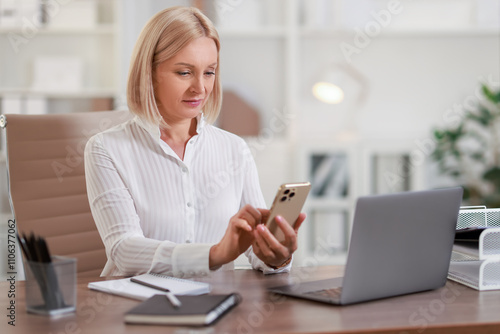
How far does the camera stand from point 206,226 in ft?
5.82

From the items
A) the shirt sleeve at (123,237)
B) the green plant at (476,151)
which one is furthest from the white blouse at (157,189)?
the green plant at (476,151)

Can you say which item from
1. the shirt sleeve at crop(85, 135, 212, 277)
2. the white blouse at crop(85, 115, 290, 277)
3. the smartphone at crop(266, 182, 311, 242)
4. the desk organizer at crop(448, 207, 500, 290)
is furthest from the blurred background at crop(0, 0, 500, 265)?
the smartphone at crop(266, 182, 311, 242)

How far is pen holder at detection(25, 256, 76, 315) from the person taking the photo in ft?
3.73

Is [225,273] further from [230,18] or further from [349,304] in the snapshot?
[230,18]

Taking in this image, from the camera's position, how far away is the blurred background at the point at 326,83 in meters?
3.72

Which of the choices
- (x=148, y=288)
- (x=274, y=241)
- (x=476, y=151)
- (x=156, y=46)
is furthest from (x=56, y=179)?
(x=476, y=151)

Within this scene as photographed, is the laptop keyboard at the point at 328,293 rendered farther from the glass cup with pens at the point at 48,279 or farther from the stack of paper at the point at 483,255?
the glass cup with pens at the point at 48,279

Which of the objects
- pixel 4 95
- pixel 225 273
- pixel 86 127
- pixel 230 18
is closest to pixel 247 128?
pixel 230 18

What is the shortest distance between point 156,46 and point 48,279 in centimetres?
79

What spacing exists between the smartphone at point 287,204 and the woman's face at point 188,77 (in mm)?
534

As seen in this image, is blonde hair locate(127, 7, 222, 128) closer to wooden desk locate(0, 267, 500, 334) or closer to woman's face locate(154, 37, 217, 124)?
woman's face locate(154, 37, 217, 124)

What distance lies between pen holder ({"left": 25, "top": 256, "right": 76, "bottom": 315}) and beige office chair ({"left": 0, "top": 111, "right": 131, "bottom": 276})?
753 mm

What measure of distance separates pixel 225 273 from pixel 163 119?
0.53 metres

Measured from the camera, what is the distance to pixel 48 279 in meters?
1.14
